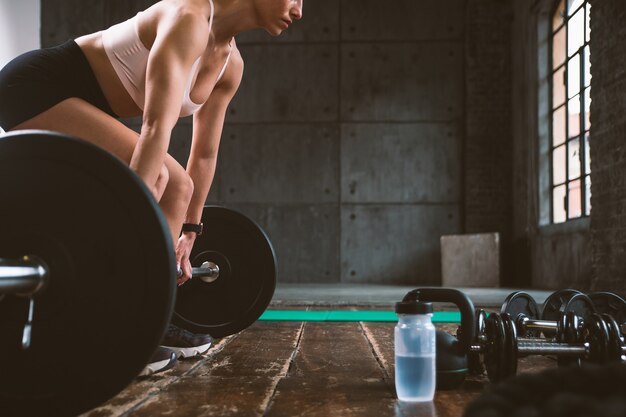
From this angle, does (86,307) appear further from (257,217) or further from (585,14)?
(257,217)

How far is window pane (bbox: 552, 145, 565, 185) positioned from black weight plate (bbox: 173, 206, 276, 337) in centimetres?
465

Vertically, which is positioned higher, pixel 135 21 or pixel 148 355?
pixel 135 21

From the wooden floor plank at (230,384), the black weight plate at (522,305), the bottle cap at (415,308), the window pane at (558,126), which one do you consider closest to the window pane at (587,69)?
the window pane at (558,126)

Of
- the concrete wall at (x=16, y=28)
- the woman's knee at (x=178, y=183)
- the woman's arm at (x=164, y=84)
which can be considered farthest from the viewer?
the concrete wall at (x=16, y=28)

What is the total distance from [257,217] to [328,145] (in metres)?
1.21

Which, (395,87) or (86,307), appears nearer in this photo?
(86,307)

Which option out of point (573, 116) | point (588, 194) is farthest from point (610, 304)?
point (573, 116)

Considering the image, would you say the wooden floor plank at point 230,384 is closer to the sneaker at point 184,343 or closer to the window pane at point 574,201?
the sneaker at point 184,343

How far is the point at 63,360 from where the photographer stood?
1030 millimetres

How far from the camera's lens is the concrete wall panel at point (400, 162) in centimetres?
744

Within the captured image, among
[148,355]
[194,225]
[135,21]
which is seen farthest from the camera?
[194,225]

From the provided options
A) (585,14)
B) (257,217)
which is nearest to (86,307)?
(585,14)

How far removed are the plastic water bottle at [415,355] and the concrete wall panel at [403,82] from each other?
6.35 m

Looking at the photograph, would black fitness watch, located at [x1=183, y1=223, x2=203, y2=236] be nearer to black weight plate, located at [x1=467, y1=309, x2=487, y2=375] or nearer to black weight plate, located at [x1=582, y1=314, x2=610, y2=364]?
black weight plate, located at [x1=467, y1=309, x2=487, y2=375]
